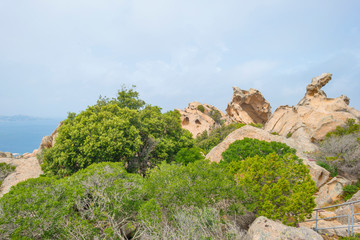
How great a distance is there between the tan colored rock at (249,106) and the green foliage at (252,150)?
125 feet

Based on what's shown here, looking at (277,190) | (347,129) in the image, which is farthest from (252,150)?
(347,129)

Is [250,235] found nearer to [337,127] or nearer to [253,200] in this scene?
[253,200]

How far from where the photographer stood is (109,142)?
46.6 ft

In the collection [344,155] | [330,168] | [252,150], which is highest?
[252,150]

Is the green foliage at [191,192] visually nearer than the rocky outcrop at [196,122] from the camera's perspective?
Yes

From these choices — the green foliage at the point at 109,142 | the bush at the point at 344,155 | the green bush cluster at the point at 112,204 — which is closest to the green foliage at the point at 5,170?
the green foliage at the point at 109,142

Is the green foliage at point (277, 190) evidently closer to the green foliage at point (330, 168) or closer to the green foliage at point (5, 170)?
the green foliage at point (330, 168)

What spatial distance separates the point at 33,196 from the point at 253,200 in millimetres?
8218

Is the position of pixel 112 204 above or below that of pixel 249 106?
below

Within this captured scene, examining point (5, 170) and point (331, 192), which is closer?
point (331, 192)

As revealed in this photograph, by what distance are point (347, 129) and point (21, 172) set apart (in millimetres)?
33967

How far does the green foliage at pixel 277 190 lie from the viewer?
25.3ft

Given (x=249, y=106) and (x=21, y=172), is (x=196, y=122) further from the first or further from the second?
(x=21, y=172)

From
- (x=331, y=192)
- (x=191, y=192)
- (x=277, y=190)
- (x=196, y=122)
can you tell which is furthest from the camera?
(x=196, y=122)
